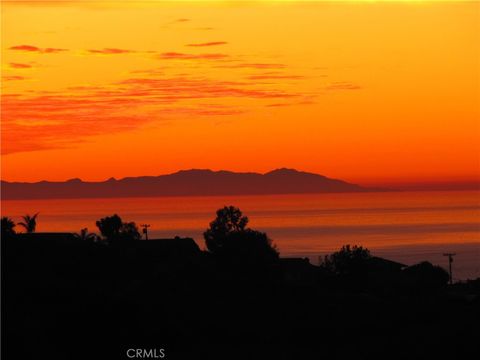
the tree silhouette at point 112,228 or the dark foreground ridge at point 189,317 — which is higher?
the tree silhouette at point 112,228

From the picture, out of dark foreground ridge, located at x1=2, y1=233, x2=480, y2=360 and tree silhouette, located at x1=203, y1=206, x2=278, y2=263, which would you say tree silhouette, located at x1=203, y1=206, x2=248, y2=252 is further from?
dark foreground ridge, located at x1=2, y1=233, x2=480, y2=360

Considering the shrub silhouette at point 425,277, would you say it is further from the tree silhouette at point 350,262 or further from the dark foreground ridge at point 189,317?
the dark foreground ridge at point 189,317

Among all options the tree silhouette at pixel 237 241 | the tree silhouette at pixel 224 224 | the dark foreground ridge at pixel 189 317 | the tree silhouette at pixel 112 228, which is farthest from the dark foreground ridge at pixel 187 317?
the tree silhouette at pixel 224 224

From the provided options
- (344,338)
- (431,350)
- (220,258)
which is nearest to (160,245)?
(220,258)

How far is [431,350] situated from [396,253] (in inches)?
5798

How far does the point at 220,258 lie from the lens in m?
65.6

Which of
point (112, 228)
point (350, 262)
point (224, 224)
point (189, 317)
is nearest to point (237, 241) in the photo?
point (350, 262)

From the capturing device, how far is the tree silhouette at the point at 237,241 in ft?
211

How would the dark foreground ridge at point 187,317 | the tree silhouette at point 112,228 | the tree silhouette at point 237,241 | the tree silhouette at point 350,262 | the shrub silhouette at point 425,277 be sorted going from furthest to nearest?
the tree silhouette at point 112,228 → the tree silhouette at point 350,262 → the shrub silhouette at point 425,277 → the tree silhouette at point 237,241 → the dark foreground ridge at point 187,317

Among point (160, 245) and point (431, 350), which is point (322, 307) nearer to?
point (431, 350)

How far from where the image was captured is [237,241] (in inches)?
2881

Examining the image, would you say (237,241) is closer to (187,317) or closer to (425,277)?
(425,277)

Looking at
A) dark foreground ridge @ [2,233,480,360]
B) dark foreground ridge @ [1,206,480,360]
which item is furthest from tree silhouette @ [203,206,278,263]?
dark foreground ridge @ [2,233,480,360]

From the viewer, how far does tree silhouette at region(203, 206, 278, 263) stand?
64.2 m
